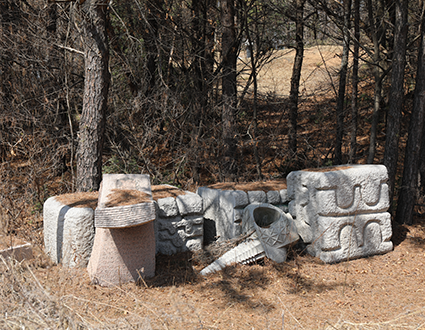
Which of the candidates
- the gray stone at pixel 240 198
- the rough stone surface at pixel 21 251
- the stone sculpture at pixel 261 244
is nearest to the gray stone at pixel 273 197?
the gray stone at pixel 240 198

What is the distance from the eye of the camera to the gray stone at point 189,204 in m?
4.56

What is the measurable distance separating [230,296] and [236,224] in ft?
3.81

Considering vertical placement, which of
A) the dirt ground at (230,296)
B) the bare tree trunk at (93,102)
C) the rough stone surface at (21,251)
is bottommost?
Result: the dirt ground at (230,296)

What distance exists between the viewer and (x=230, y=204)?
479cm

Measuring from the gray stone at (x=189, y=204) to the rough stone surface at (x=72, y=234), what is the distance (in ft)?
3.46

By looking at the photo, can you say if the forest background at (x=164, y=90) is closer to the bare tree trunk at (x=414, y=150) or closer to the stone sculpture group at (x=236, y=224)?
the bare tree trunk at (x=414, y=150)

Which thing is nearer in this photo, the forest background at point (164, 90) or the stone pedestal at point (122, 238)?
the stone pedestal at point (122, 238)

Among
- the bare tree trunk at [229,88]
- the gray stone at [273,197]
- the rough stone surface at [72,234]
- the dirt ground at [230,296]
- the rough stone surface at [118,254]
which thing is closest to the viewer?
the dirt ground at [230,296]

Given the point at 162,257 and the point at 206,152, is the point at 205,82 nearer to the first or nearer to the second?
the point at 206,152

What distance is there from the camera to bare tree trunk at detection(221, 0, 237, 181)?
269 inches

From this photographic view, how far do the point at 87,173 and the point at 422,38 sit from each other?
5196 mm

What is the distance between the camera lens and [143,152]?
23.7ft

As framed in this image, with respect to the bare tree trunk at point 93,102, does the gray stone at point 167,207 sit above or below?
below

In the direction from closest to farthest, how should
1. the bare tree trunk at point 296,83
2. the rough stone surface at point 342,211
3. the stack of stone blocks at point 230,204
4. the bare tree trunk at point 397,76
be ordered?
the rough stone surface at point 342,211 < the stack of stone blocks at point 230,204 < the bare tree trunk at point 397,76 < the bare tree trunk at point 296,83
